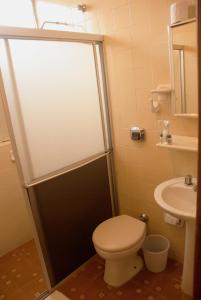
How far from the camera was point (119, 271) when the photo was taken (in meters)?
1.79

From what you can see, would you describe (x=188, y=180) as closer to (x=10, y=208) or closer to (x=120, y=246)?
(x=120, y=246)

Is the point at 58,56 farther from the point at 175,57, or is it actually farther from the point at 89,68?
the point at 175,57

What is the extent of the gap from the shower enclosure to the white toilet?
0.26m

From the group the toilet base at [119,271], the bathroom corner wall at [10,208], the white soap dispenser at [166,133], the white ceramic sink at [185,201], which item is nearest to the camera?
the white ceramic sink at [185,201]

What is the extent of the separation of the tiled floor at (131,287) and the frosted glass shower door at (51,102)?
95 cm

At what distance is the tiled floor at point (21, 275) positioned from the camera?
1.85 metres

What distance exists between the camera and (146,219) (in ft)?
6.84

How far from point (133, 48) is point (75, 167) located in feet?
3.28

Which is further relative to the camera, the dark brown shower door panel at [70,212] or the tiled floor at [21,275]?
the tiled floor at [21,275]

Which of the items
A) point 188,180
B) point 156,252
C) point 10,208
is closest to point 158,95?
point 188,180

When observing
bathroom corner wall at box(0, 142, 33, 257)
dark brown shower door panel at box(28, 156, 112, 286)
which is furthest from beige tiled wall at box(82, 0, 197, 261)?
bathroom corner wall at box(0, 142, 33, 257)

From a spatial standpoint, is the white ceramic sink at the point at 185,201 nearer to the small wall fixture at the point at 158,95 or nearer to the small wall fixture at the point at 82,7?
the small wall fixture at the point at 158,95

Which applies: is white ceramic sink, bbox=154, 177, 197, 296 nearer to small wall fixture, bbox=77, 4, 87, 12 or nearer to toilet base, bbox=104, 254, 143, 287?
toilet base, bbox=104, 254, 143, 287

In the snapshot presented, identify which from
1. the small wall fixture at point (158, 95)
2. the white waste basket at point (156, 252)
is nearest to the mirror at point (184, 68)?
the small wall fixture at point (158, 95)
